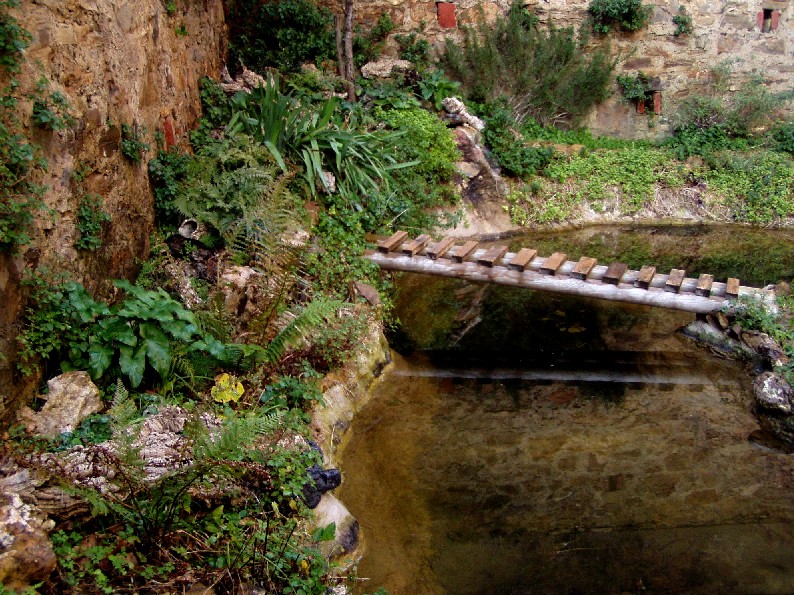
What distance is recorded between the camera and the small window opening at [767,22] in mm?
9125

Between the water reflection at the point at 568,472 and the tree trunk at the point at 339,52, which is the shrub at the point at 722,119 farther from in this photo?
the tree trunk at the point at 339,52

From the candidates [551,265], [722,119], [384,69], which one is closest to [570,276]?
[551,265]

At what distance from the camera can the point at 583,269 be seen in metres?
5.54

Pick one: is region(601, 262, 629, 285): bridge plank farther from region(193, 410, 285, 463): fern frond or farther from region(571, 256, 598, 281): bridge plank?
region(193, 410, 285, 463): fern frond

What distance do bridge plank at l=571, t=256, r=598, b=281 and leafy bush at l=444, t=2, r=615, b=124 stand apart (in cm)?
411

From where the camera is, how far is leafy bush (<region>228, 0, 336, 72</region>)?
814 centimetres

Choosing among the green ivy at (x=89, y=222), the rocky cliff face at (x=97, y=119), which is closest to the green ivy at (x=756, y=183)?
the rocky cliff face at (x=97, y=119)

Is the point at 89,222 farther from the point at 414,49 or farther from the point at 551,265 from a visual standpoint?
the point at 414,49

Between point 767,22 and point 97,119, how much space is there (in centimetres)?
893

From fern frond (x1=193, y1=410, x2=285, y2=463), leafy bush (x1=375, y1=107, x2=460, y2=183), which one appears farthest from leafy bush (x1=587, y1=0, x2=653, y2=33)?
fern frond (x1=193, y1=410, x2=285, y2=463)

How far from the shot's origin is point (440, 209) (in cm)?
744

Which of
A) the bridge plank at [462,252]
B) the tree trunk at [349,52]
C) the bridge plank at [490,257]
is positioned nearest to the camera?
the bridge plank at [490,257]

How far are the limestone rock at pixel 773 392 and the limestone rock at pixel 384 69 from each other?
18.2 feet

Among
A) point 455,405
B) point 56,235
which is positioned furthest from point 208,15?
point 455,405
